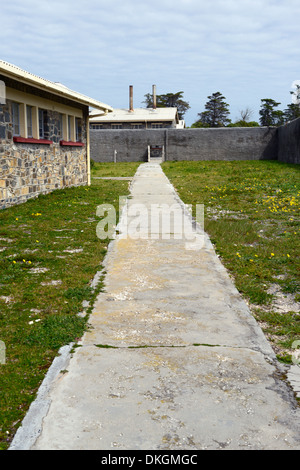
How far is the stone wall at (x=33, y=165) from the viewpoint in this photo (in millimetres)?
10883

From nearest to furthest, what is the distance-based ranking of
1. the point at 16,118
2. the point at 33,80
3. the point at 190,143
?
the point at 33,80
the point at 16,118
the point at 190,143

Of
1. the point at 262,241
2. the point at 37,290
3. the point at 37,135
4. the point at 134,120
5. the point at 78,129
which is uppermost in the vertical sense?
the point at 134,120

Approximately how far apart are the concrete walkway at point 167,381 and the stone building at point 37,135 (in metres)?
6.54

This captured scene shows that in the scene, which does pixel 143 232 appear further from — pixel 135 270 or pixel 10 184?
pixel 10 184

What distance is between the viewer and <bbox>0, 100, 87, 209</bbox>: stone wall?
35.7 ft

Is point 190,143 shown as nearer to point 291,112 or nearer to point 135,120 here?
point 135,120

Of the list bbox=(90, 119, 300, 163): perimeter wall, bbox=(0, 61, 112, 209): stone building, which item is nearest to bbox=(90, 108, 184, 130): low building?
bbox=(90, 119, 300, 163): perimeter wall

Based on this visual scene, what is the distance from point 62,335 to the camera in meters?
4.17

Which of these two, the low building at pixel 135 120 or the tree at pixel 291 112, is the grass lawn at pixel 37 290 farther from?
the tree at pixel 291 112

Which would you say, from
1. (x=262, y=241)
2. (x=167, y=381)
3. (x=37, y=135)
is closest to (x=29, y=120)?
(x=37, y=135)

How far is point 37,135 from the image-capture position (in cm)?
1268

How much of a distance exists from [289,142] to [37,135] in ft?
62.5

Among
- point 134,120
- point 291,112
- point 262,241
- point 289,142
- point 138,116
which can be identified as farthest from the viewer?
point 291,112

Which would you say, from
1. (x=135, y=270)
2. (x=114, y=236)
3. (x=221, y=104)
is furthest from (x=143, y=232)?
(x=221, y=104)
